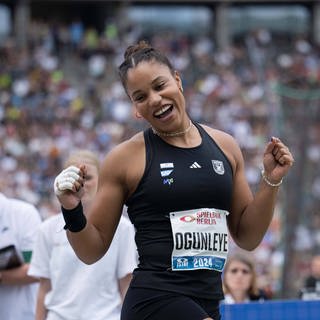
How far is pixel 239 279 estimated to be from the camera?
854cm

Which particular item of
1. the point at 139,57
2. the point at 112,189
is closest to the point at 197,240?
the point at 112,189

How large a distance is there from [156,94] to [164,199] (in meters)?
0.44

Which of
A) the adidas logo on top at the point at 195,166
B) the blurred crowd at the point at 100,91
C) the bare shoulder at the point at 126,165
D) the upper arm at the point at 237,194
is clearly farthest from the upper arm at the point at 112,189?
the blurred crowd at the point at 100,91

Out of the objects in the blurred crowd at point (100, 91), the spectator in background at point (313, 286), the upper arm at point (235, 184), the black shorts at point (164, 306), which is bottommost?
the spectator in background at point (313, 286)

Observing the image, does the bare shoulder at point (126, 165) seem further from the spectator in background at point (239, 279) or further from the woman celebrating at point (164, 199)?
the spectator in background at point (239, 279)

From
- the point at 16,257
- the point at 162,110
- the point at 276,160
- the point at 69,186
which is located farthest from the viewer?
the point at 16,257

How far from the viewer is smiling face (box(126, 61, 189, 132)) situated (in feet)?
14.0

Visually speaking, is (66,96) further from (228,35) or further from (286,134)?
(286,134)

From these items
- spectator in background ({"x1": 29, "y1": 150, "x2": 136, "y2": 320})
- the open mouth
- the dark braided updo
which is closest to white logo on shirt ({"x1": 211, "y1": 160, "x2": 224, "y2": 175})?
the open mouth

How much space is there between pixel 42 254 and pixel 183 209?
202cm

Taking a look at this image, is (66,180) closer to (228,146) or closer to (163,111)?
(163,111)

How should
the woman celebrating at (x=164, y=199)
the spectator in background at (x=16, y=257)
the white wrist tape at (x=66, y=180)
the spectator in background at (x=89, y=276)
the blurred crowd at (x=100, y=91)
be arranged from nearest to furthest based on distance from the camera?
1. the white wrist tape at (x=66, y=180)
2. the woman celebrating at (x=164, y=199)
3. the spectator in background at (x=89, y=276)
4. the spectator in background at (x=16, y=257)
5. the blurred crowd at (x=100, y=91)

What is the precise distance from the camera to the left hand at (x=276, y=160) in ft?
14.3

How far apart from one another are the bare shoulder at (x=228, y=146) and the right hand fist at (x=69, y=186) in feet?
2.28
